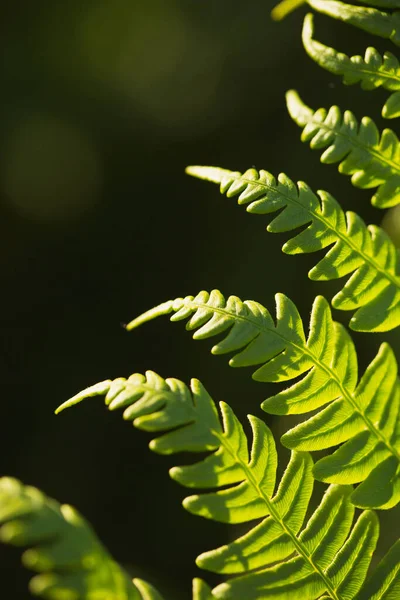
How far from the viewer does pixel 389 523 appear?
2648 mm

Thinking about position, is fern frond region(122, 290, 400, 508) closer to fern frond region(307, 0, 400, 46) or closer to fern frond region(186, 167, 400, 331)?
fern frond region(186, 167, 400, 331)

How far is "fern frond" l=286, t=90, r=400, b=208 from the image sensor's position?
3.39 ft

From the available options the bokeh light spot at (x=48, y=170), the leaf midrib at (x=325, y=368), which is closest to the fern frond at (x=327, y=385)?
the leaf midrib at (x=325, y=368)

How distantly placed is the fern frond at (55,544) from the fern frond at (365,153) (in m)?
0.73

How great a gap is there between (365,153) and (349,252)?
20 centimetres

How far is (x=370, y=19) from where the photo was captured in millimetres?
1053

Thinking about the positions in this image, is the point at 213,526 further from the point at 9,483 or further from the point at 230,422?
the point at 9,483

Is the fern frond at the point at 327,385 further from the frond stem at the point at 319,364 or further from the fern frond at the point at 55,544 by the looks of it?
the fern frond at the point at 55,544

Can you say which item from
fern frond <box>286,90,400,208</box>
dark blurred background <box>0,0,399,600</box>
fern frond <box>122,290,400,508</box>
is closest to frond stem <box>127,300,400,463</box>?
fern frond <box>122,290,400,508</box>

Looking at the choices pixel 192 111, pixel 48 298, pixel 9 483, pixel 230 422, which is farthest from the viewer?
pixel 192 111

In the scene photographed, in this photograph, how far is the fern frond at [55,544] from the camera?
48 centimetres

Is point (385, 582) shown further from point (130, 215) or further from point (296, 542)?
point (130, 215)

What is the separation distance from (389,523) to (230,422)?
219cm

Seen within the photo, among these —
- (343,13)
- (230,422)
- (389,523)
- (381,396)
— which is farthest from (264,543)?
(389,523)
